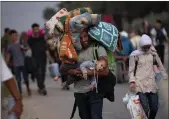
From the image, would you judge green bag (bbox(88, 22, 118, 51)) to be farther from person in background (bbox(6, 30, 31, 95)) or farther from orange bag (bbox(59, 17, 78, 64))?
person in background (bbox(6, 30, 31, 95))

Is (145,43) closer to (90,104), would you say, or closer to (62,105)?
(90,104)

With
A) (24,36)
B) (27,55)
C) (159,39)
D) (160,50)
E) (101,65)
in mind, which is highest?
(101,65)

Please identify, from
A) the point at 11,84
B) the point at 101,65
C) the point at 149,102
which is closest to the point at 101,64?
the point at 101,65

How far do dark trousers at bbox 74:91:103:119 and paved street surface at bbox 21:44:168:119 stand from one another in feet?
4.55

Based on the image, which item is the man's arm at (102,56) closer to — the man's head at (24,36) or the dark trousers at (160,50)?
the man's head at (24,36)

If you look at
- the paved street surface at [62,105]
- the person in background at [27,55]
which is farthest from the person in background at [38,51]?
the paved street surface at [62,105]

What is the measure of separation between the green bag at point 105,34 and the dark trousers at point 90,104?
592 millimetres

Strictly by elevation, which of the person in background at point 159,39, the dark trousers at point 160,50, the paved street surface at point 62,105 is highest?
the person in background at point 159,39

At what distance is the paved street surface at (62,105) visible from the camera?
8.73 metres

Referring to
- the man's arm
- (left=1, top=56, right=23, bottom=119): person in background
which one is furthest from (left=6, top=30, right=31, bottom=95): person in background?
(left=1, top=56, right=23, bottom=119): person in background

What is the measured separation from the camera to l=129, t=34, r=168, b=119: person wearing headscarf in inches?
273

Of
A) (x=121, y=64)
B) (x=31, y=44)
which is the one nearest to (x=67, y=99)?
(x=31, y=44)

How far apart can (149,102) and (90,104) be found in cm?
149

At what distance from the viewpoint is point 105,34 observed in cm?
584
